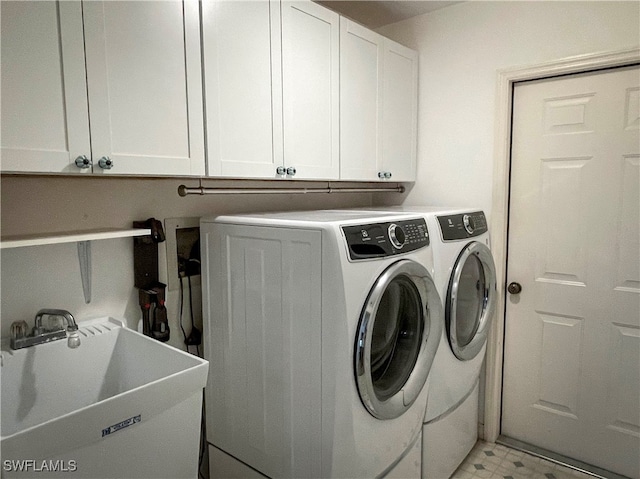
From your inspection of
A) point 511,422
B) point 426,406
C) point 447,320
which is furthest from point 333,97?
point 511,422

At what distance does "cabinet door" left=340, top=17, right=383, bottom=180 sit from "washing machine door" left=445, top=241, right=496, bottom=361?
66cm

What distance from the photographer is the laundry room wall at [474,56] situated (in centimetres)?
208

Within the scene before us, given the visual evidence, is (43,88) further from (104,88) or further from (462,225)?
(462,225)

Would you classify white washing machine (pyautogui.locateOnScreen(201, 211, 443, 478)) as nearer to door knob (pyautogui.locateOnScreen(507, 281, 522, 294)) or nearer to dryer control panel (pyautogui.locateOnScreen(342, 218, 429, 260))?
dryer control panel (pyautogui.locateOnScreen(342, 218, 429, 260))

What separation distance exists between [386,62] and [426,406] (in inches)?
68.5

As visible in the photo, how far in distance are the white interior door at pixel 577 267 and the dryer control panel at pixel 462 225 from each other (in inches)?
11.5

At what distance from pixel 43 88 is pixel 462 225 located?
67.5 inches

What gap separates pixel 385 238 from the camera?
157cm

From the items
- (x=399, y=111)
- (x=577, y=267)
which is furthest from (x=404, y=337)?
(x=399, y=111)

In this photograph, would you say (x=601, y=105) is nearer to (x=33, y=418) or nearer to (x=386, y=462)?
(x=386, y=462)

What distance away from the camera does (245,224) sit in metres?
1.67

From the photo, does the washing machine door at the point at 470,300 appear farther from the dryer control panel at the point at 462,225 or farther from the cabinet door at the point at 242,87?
the cabinet door at the point at 242,87

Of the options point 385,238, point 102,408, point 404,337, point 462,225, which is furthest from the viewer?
point 462,225

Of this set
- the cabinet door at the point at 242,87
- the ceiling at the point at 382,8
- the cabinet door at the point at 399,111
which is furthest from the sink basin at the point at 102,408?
the ceiling at the point at 382,8
